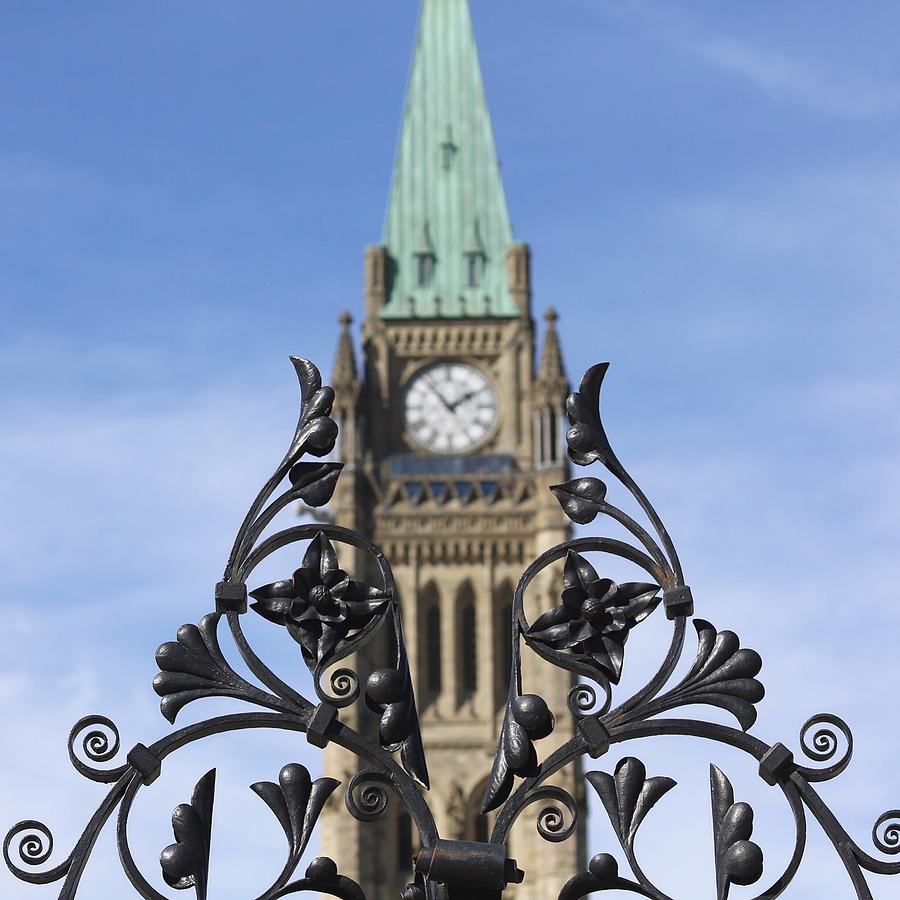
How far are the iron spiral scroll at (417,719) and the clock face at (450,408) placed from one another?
6831 cm

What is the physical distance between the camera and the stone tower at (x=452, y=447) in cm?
7044

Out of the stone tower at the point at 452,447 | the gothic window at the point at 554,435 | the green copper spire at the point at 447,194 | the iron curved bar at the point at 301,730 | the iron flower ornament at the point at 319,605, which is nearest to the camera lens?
the iron curved bar at the point at 301,730

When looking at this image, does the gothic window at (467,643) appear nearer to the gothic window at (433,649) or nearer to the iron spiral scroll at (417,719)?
the gothic window at (433,649)

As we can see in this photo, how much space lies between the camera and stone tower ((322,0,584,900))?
70.4 metres

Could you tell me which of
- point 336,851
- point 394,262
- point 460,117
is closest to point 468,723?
point 336,851

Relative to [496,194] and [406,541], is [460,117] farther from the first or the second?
[406,541]

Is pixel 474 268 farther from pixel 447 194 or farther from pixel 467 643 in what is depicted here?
pixel 467 643

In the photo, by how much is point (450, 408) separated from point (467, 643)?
789cm

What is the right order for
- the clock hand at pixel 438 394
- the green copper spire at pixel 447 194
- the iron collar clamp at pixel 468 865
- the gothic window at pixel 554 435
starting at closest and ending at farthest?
the iron collar clamp at pixel 468 865
the gothic window at pixel 554 435
the clock hand at pixel 438 394
the green copper spire at pixel 447 194

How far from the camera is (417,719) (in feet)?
22.9

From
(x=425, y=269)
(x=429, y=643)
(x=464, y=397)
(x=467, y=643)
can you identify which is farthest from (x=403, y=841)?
(x=425, y=269)

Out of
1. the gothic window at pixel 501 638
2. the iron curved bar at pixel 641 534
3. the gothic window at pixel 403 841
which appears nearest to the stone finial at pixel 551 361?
the gothic window at pixel 501 638

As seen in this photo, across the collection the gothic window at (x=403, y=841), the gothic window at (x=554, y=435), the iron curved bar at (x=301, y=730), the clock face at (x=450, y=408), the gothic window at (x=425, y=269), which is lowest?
the iron curved bar at (x=301, y=730)

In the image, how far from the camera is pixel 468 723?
72250 millimetres
